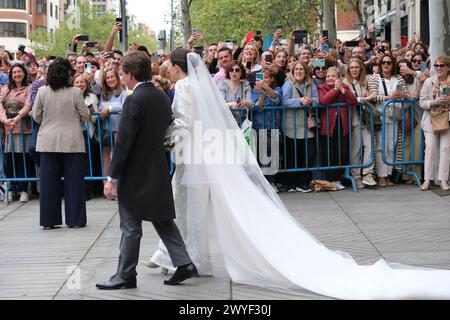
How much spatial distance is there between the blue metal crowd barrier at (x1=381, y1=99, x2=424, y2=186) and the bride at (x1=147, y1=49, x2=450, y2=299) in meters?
5.33

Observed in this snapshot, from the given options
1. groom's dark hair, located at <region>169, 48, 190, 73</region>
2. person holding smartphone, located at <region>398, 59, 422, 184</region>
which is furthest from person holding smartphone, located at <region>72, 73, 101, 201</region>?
groom's dark hair, located at <region>169, 48, 190, 73</region>

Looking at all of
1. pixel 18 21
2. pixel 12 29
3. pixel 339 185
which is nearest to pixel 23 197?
pixel 339 185

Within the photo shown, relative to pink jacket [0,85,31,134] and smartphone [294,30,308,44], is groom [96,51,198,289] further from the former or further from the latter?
smartphone [294,30,308,44]

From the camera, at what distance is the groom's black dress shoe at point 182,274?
7141 mm

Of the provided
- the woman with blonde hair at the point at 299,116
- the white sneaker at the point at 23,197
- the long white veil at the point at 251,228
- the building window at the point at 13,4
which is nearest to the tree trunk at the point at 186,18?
the woman with blonde hair at the point at 299,116

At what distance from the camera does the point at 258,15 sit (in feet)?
147

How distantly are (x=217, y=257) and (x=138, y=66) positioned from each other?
1.79 m

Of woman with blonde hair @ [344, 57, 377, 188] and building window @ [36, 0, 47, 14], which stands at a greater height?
building window @ [36, 0, 47, 14]

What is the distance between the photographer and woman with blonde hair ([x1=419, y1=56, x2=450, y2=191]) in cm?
1198

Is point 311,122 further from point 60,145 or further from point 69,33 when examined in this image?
point 69,33

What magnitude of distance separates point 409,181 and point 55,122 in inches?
223

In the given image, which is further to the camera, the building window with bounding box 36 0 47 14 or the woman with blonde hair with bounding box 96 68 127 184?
the building window with bounding box 36 0 47 14

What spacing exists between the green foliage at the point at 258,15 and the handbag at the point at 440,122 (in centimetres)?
3229
